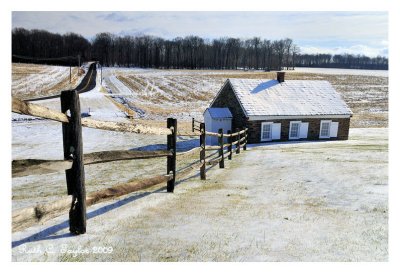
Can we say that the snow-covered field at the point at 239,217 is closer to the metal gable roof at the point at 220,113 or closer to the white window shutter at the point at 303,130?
the metal gable roof at the point at 220,113

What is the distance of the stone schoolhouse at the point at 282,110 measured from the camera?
2218 centimetres

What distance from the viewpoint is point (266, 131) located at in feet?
73.4

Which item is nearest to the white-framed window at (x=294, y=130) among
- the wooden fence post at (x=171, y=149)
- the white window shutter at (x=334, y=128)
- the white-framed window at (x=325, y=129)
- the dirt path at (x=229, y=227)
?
the white-framed window at (x=325, y=129)

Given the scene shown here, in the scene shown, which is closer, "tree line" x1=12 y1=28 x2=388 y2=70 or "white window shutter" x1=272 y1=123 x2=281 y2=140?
"tree line" x1=12 y1=28 x2=388 y2=70

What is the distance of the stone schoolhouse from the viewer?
2218cm

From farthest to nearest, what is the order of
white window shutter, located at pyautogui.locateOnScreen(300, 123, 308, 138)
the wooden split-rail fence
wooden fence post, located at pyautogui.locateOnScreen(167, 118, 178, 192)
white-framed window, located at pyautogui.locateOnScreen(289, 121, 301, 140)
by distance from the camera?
white window shutter, located at pyautogui.locateOnScreen(300, 123, 308, 138), white-framed window, located at pyautogui.locateOnScreen(289, 121, 301, 140), wooden fence post, located at pyautogui.locateOnScreen(167, 118, 178, 192), the wooden split-rail fence

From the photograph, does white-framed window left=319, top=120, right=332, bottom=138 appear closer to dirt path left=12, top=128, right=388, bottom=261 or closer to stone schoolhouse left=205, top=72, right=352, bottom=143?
stone schoolhouse left=205, top=72, right=352, bottom=143

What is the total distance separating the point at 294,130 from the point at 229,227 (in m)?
19.9

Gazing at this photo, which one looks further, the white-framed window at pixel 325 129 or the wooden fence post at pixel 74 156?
the white-framed window at pixel 325 129

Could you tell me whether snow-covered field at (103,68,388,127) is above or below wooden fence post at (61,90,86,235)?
above

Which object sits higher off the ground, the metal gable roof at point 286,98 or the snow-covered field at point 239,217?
the metal gable roof at point 286,98

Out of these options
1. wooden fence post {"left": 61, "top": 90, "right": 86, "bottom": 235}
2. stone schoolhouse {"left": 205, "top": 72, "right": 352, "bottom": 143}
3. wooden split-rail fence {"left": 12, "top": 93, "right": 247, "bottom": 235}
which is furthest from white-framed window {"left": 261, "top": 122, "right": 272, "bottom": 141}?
wooden fence post {"left": 61, "top": 90, "right": 86, "bottom": 235}

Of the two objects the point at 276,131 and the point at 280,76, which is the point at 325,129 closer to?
the point at 276,131

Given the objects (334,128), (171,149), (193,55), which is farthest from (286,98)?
(171,149)
